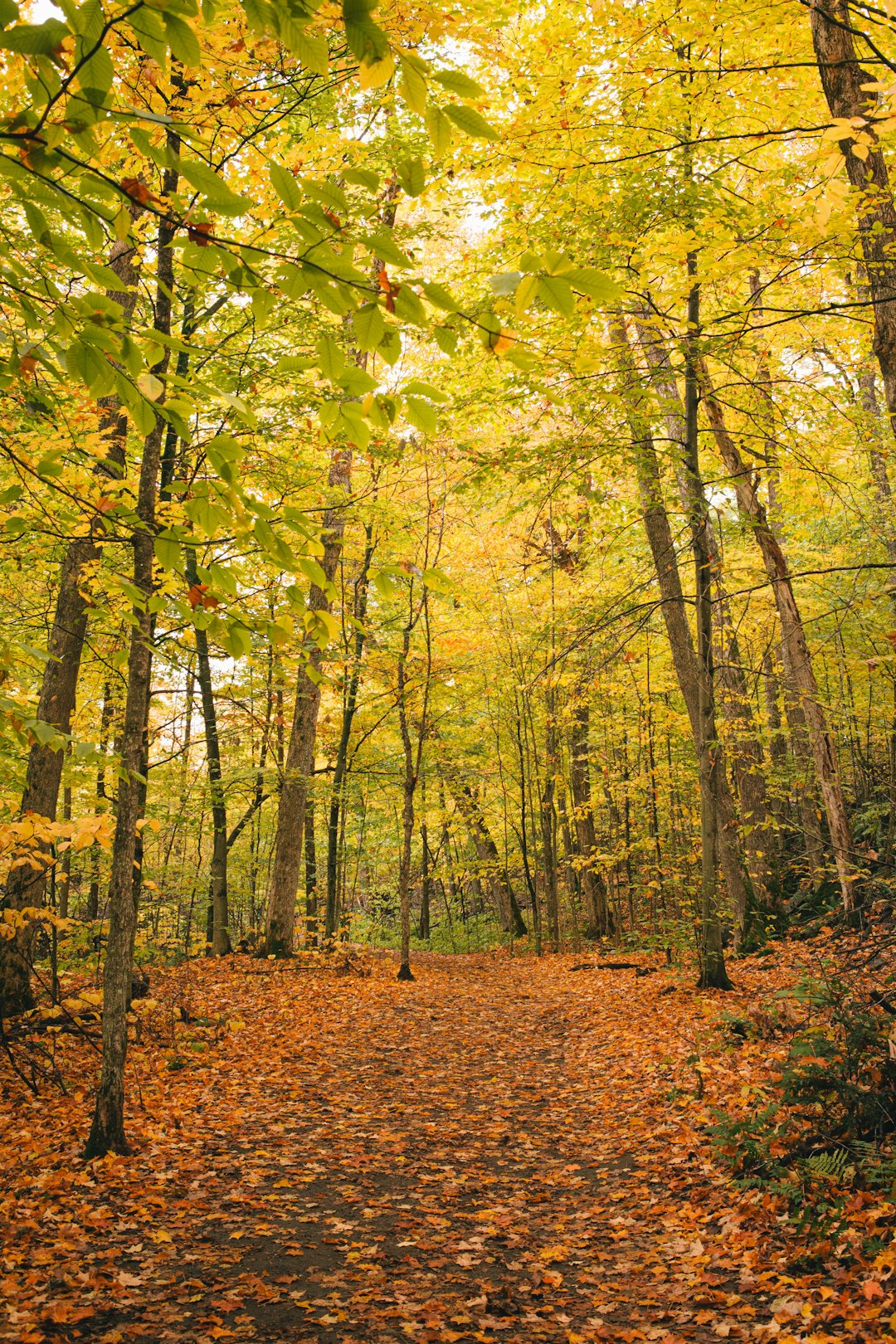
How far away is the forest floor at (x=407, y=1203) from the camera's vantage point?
3211 millimetres

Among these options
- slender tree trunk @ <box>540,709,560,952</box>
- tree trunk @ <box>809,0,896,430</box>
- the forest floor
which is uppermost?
tree trunk @ <box>809,0,896,430</box>

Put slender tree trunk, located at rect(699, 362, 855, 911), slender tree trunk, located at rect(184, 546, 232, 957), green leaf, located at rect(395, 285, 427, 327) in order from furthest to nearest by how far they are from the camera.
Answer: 1. slender tree trunk, located at rect(184, 546, 232, 957)
2. slender tree trunk, located at rect(699, 362, 855, 911)
3. green leaf, located at rect(395, 285, 427, 327)

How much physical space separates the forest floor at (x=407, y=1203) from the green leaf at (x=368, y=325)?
3.66 metres

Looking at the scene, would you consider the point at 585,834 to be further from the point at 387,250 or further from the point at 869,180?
the point at 387,250

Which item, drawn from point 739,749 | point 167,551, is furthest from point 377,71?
point 739,749

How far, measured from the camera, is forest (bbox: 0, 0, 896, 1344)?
2.29 m

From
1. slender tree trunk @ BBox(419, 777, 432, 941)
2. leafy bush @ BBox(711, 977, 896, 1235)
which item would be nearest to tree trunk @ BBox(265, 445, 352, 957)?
slender tree trunk @ BBox(419, 777, 432, 941)

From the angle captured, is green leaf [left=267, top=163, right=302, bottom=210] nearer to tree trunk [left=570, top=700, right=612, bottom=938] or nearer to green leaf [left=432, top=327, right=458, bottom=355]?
green leaf [left=432, top=327, right=458, bottom=355]

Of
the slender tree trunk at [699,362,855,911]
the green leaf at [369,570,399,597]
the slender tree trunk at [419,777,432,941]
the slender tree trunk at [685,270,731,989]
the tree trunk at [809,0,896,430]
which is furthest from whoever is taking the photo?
the slender tree trunk at [419,777,432,941]

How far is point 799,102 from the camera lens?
7023 millimetres

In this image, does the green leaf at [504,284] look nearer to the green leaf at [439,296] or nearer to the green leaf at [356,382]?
the green leaf at [439,296]

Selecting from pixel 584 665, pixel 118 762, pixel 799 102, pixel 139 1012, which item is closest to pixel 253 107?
pixel 118 762

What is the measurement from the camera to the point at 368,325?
1.94m

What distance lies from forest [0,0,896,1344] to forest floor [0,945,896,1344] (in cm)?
4
